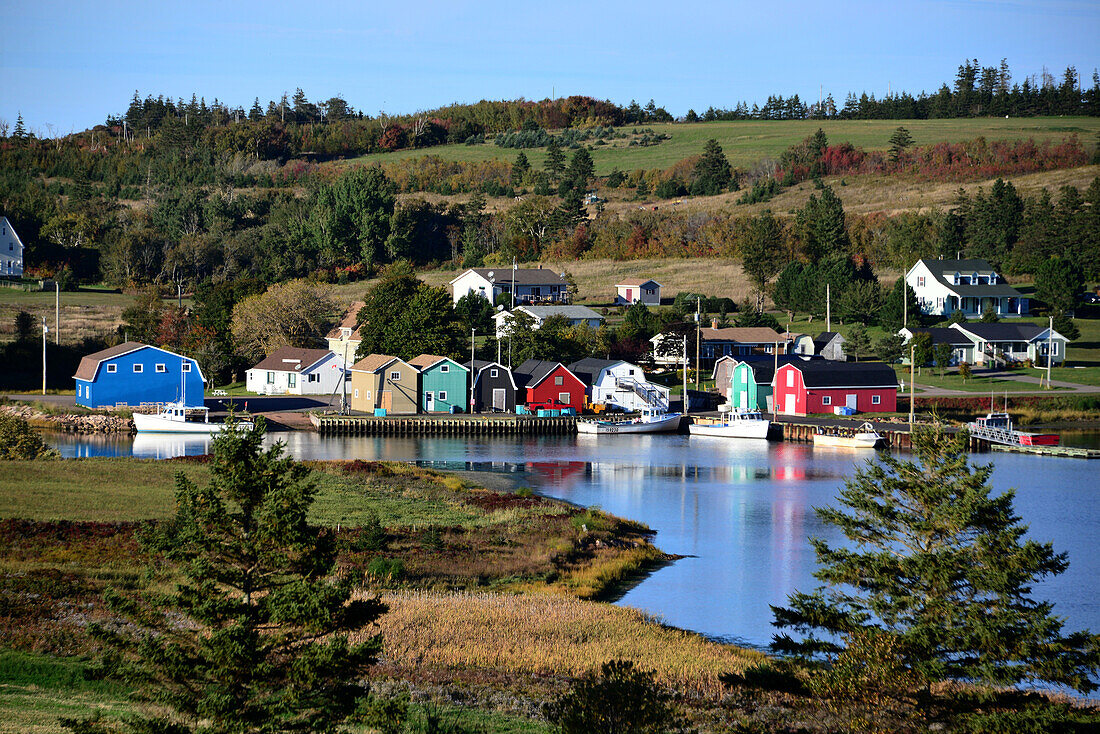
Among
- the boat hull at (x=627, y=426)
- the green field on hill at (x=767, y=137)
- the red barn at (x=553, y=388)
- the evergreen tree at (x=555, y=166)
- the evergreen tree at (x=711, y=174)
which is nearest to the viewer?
the boat hull at (x=627, y=426)

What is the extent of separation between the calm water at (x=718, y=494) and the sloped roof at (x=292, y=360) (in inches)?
476

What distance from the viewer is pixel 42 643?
16.1m

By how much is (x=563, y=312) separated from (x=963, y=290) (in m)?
29.4

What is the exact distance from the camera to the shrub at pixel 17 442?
122 feet

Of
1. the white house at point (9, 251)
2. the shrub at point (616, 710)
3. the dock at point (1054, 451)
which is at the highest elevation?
the white house at point (9, 251)

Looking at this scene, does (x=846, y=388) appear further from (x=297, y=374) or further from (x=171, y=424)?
(x=171, y=424)

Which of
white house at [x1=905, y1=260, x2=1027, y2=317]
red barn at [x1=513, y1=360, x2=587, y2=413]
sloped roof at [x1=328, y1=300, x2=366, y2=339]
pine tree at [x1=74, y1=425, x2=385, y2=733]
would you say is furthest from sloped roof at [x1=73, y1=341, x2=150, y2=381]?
white house at [x1=905, y1=260, x2=1027, y2=317]

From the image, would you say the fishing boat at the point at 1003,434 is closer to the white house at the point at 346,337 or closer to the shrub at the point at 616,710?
the white house at the point at 346,337

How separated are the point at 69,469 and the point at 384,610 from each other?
27416 millimetres

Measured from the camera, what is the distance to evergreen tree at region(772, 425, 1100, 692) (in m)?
12.6

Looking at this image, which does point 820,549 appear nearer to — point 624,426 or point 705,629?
point 705,629

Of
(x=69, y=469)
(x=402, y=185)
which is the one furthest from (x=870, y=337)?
(x=402, y=185)

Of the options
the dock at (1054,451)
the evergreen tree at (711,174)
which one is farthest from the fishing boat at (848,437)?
the evergreen tree at (711,174)

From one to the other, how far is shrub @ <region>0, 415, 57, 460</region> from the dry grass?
72.9ft
